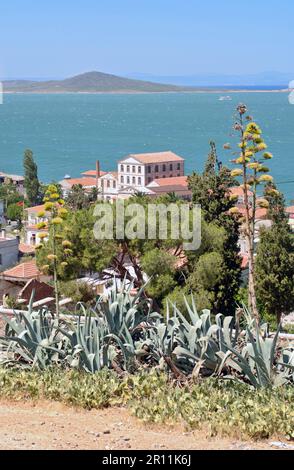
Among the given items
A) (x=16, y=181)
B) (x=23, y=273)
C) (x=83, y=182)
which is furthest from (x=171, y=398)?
(x=16, y=181)

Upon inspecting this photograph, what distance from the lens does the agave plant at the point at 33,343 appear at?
6.55 meters

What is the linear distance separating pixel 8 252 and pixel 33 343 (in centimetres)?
2560

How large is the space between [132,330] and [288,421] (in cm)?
229

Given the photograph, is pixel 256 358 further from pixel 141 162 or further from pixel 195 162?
pixel 195 162

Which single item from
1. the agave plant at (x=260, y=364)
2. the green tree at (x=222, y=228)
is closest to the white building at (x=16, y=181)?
the green tree at (x=222, y=228)

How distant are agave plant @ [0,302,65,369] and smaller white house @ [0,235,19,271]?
24.6 metres

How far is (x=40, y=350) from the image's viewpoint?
656cm

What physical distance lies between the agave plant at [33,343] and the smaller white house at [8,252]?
968 inches

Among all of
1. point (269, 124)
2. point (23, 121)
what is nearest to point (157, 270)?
point (269, 124)

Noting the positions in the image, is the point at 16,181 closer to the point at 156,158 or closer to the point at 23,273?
the point at 156,158

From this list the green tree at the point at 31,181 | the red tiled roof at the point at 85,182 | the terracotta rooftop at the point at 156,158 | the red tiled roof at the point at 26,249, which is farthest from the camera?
the terracotta rooftop at the point at 156,158

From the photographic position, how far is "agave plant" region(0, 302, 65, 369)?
21.5 feet

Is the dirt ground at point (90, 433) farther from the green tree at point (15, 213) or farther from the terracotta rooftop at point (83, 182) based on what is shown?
the terracotta rooftop at point (83, 182)

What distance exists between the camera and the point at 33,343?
6.65 metres
